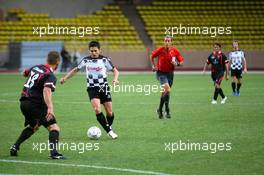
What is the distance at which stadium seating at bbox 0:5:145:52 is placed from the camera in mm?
45156

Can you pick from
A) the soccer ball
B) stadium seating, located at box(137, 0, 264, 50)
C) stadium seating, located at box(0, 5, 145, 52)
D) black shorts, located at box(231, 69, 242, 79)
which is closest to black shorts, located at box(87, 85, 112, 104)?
the soccer ball

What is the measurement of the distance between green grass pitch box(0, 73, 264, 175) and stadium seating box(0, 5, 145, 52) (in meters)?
19.4

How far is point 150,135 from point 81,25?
31.1m

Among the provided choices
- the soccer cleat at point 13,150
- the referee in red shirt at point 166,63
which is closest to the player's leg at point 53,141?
the soccer cleat at point 13,150

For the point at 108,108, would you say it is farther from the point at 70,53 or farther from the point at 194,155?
the point at 70,53

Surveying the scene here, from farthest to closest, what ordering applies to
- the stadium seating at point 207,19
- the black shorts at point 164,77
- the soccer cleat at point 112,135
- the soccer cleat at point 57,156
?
the stadium seating at point 207,19
the black shorts at point 164,77
the soccer cleat at point 112,135
the soccer cleat at point 57,156

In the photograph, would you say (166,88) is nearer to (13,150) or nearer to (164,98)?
(164,98)

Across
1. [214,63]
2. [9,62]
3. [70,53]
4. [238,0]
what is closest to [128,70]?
[70,53]

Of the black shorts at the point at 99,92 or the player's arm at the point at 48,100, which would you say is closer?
the player's arm at the point at 48,100

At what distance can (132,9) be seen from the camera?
48969mm

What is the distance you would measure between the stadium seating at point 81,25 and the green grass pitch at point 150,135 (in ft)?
63.6

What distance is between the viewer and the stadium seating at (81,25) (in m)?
45.2

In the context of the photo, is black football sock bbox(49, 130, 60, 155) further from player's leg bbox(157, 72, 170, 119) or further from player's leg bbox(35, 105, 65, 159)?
player's leg bbox(157, 72, 170, 119)

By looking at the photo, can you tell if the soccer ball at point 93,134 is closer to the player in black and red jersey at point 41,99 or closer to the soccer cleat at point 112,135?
the soccer cleat at point 112,135
